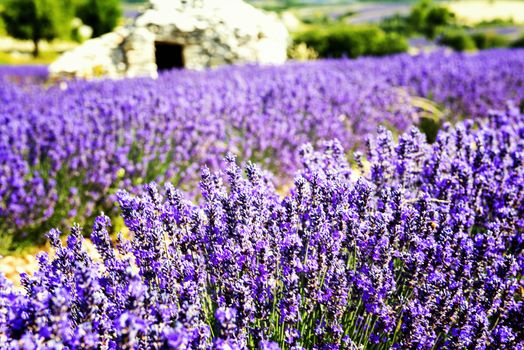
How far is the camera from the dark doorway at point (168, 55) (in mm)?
11367

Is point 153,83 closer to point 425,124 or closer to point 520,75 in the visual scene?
point 425,124

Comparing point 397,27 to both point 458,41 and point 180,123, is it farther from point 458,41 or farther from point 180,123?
point 180,123

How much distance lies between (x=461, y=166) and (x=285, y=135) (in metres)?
2.59

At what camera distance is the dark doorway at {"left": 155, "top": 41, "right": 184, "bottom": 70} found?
11367mm

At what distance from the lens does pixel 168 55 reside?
11500 millimetres

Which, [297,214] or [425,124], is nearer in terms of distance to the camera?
[297,214]

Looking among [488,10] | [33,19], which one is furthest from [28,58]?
[488,10]

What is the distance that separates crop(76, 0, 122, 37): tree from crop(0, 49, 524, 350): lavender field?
27.8 m

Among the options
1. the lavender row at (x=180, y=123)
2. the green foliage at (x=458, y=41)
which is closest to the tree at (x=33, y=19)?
the green foliage at (x=458, y=41)

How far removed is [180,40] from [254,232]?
8652 mm

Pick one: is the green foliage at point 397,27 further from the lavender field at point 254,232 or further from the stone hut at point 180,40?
the lavender field at point 254,232

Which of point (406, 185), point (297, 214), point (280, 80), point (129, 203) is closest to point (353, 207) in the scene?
point (297, 214)

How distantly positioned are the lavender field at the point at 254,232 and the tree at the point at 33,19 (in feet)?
93.3

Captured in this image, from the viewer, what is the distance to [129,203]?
1.74 m
